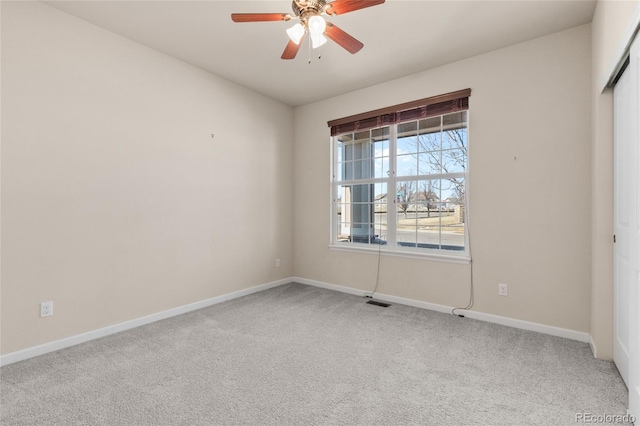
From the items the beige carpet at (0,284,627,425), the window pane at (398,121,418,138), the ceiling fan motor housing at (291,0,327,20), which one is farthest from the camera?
the window pane at (398,121,418,138)

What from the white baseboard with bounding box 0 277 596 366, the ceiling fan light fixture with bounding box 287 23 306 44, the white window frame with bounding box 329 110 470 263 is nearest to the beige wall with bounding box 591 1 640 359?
the white baseboard with bounding box 0 277 596 366

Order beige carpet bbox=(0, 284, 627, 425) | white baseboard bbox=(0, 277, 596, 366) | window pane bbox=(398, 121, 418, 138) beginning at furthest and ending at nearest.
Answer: window pane bbox=(398, 121, 418, 138), white baseboard bbox=(0, 277, 596, 366), beige carpet bbox=(0, 284, 627, 425)

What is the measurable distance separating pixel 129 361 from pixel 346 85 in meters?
3.70

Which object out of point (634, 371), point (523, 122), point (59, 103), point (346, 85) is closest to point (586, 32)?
point (523, 122)

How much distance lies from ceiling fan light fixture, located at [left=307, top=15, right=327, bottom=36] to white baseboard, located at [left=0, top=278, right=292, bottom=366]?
302 centimetres

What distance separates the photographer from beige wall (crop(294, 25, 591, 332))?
8.83ft

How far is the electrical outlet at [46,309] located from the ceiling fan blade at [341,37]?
304cm

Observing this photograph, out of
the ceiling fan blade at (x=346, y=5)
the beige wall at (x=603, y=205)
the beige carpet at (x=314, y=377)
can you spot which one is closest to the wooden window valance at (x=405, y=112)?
the beige wall at (x=603, y=205)

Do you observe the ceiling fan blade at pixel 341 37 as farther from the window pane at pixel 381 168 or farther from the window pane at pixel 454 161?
the window pane at pixel 381 168

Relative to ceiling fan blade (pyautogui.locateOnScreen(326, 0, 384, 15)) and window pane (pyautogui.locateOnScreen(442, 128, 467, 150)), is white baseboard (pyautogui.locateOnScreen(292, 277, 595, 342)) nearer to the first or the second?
window pane (pyautogui.locateOnScreen(442, 128, 467, 150))

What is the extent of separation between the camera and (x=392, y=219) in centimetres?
392

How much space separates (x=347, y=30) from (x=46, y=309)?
11.4 ft

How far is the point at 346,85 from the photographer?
396 centimetres

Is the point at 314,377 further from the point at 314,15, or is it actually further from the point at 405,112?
the point at 405,112
